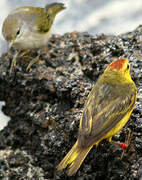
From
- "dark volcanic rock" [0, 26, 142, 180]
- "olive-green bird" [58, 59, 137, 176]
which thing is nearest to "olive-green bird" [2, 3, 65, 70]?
"dark volcanic rock" [0, 26, 142, 180]

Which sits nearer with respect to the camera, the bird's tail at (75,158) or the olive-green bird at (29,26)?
the bird's tail at (75,158)

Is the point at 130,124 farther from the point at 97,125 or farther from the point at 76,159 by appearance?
the point at 76,159

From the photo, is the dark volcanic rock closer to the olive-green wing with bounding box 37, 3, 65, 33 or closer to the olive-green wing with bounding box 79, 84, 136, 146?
the olive-green wing with bounding box 79, 84, 136, 146

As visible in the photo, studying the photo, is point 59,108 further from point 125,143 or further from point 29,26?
point 29,26

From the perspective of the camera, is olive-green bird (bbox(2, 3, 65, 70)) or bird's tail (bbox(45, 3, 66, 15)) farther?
bird's tail (bbox(45, 3, 66, 15))

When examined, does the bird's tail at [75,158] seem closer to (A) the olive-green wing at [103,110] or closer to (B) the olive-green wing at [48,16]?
(A) the olive-green wing at [103,110]

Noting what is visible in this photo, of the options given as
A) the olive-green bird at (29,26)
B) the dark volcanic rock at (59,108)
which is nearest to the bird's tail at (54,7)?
the olive-green bird at (29,26)

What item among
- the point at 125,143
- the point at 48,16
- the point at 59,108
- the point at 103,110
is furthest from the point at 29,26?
the point at 125,143
